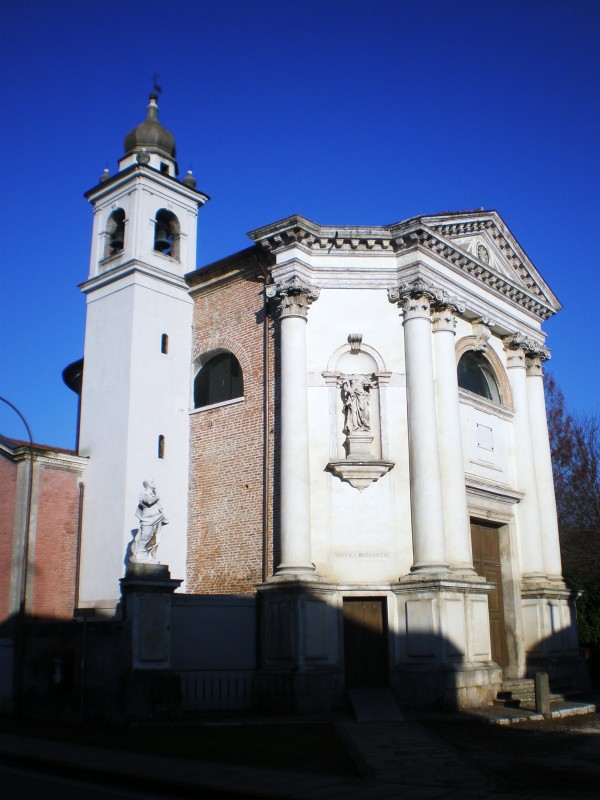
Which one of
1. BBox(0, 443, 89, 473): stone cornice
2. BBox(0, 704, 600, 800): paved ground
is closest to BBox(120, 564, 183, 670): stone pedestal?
BBox(0, 704, 600, 800): paved ground

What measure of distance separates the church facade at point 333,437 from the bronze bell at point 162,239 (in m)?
0.07

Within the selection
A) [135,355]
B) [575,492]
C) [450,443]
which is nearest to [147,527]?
[135,355]

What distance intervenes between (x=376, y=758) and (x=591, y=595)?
16.3 meters

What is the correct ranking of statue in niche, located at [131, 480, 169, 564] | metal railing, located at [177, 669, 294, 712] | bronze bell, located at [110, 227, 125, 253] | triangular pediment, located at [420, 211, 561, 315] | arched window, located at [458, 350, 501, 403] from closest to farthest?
statue in niche, located at [131, 480, 169, 564] → metal railing, located at [177, 669, 294, 712] → triangular pediment, located at [420, 211, 561, 315] → arched window, located at [458, 350, 501, 403] → bronze bell, located at [110, 227, 125, 253]

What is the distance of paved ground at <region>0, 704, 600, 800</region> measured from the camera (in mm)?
8859

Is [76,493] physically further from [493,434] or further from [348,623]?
[493,434]

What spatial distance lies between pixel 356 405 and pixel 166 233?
8.44m

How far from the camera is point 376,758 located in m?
11.1

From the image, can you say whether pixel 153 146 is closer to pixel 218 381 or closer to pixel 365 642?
pixel 218 381

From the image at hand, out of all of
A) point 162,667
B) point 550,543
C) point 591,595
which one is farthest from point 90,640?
point 591,595

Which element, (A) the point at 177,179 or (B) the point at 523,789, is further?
(A) the point at 177,179

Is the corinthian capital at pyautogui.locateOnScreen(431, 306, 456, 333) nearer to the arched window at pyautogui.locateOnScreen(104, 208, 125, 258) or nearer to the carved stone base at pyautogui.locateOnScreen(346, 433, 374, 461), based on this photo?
the carved stone base at pyautogui.locateOnScreen(346, 433, 374, 461)

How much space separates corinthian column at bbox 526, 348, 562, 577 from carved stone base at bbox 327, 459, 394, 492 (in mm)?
6232

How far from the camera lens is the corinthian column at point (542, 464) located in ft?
73.2
